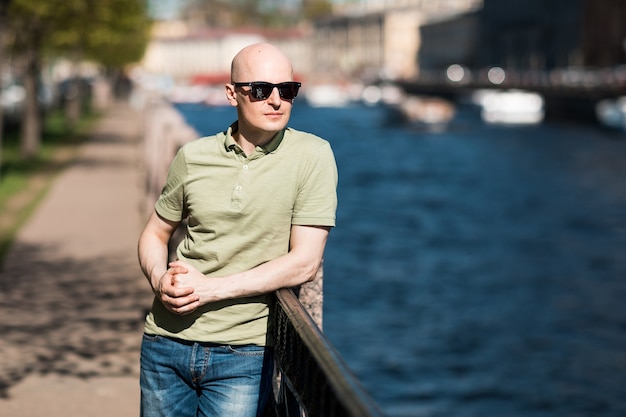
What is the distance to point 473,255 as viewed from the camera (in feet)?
91.3

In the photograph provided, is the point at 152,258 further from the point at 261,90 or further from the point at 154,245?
the point at 261,90

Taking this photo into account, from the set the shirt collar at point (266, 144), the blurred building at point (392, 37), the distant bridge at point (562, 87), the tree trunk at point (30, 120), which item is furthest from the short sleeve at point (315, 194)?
the blurred building at point (392, 37)

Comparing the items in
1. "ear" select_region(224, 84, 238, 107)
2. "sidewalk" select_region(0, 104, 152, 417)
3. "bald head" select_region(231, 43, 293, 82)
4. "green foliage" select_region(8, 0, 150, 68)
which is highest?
"bald head" select_region(231, 43, 293, 82)

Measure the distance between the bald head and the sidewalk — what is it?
3483 millimetres

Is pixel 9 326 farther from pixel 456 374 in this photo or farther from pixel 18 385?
pixel 456 374

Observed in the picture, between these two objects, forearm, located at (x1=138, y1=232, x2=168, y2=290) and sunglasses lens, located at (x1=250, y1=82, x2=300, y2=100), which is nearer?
sunglasses lens, located at (x1=250, y1=82, x2=300, y2=100)

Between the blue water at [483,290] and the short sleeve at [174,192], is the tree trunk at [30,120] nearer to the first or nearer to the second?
the blue water at [483,290]

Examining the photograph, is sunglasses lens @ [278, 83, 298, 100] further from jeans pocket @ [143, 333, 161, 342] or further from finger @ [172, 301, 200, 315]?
jeans pocket @ [143, 333, 161, 342]

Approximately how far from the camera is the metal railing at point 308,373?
268 cm

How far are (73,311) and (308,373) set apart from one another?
673 cm

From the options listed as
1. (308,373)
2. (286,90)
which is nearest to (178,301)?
(308,373)

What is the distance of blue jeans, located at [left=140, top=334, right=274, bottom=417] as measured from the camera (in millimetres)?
3732

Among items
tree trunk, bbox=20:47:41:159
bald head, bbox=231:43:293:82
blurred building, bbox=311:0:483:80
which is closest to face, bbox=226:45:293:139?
bald head, bbox=231:43:293:82

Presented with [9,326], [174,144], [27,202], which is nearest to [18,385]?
[9,326]
